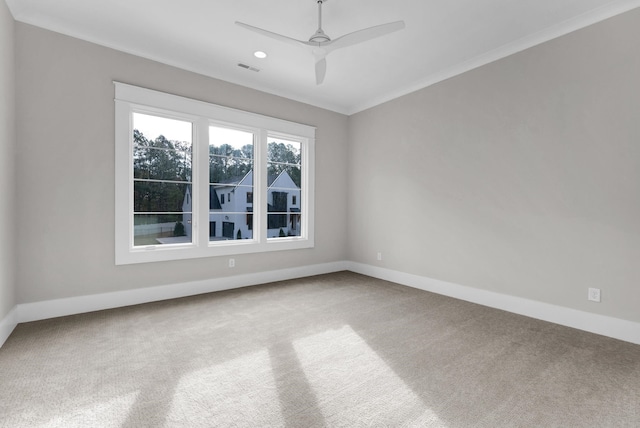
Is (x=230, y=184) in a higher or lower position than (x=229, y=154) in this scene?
lower

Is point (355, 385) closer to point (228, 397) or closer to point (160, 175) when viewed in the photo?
point (228, 397)

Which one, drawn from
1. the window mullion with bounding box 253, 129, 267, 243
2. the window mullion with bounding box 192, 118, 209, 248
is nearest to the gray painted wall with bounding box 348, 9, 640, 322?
the window mullion with bounding box 253, 129, 267, 243

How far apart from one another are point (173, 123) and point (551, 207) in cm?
437

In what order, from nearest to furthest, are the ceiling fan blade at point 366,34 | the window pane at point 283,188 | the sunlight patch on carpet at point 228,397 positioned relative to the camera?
the sunlight patch on carpet at point 228,397 < the ceiling fan blade at point 366,34 < the window pane at point 283,188

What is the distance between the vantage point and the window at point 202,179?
351cm

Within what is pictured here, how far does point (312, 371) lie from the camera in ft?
6.97

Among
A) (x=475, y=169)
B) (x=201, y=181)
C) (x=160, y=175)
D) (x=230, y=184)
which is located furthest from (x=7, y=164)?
(x=475, y=169)

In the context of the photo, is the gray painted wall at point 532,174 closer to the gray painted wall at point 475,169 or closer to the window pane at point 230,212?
the gray painted wall at point 475,169

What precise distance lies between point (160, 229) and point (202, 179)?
2.62 ft

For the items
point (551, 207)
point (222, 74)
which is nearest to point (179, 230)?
point (222, 74)

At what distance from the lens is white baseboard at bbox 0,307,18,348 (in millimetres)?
2480

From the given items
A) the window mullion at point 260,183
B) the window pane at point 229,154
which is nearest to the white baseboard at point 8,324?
the window pane at point 229,154

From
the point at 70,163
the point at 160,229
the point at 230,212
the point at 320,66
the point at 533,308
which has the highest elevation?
the point at 320,66

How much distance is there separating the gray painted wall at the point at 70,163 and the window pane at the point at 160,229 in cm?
28
